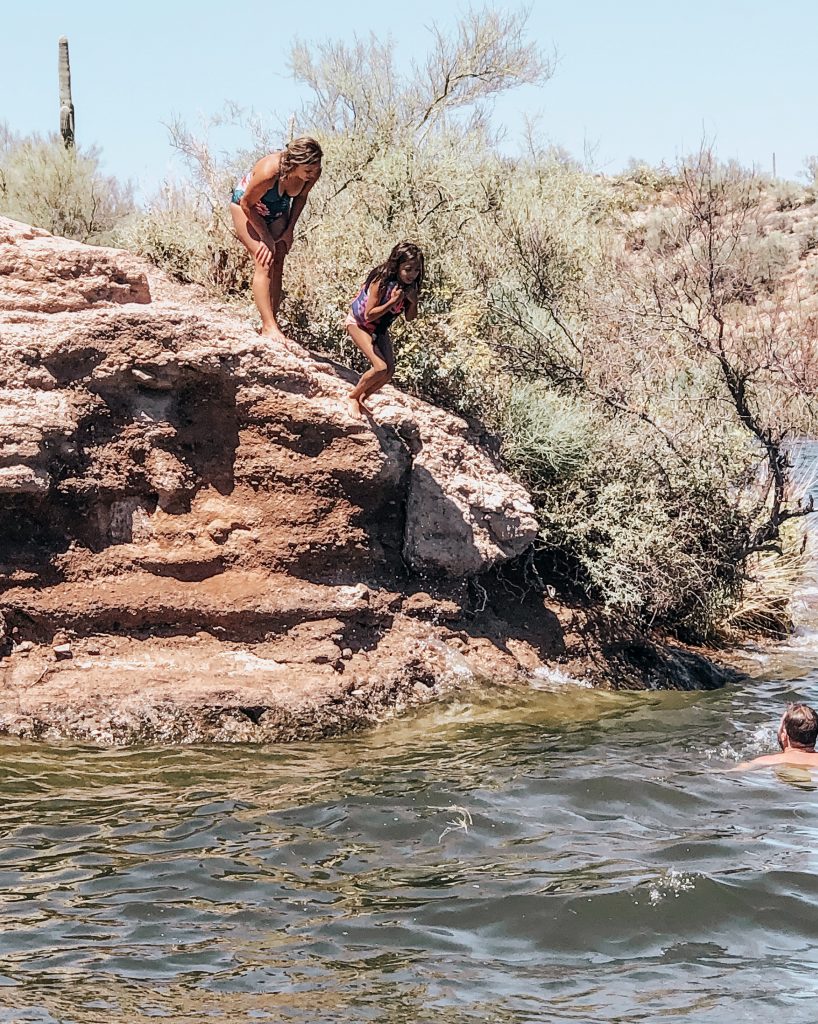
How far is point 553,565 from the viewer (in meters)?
9.28

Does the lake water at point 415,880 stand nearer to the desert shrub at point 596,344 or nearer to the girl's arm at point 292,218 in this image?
the desert shrub at point 596,344

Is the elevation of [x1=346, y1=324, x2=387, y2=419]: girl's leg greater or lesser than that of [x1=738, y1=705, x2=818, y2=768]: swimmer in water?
greater

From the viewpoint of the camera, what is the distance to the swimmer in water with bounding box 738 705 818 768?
23.2ft

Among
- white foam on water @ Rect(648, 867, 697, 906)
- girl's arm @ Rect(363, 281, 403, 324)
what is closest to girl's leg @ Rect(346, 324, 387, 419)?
girl's arm @ Rect(363, 281, 403, 324)

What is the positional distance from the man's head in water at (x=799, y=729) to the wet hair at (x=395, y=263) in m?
3.58

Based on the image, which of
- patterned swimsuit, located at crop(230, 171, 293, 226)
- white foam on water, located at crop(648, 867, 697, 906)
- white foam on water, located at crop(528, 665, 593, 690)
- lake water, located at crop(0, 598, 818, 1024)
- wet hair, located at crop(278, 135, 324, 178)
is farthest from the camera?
white foam on water, located at crop(528, 665, 593, 690)

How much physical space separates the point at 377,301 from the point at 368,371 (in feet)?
1.56

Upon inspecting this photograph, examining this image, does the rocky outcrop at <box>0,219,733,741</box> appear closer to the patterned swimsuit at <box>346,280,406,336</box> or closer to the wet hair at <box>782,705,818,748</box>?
the patterned swimsuit at <box>346,280,406,336</box>

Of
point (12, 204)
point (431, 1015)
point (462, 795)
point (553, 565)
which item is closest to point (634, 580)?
point (553, 565)

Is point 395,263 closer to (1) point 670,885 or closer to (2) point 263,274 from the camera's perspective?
(2) point 263,274

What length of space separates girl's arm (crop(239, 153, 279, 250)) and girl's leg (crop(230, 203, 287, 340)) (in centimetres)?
5

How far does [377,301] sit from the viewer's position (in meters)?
8.08

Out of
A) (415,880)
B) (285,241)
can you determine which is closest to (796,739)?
(415,880)

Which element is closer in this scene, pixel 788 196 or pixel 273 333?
pixel 273 333
